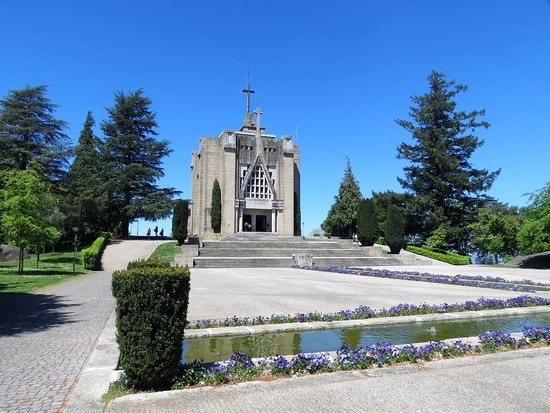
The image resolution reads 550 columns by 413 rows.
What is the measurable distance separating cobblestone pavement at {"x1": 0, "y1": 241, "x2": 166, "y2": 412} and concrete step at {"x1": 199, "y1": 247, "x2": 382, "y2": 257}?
15.0 metres

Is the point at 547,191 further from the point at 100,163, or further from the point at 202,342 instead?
the point at 100,163

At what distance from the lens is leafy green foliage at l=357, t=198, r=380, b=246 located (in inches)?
1310

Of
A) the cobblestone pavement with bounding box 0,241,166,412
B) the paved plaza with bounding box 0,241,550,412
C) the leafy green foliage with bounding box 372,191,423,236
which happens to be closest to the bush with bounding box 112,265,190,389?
the paved plaza with bounding box 0,241,550,412

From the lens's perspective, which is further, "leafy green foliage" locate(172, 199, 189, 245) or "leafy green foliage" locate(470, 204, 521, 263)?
"leafy green foliage" locate(172, 199, 189, 245)

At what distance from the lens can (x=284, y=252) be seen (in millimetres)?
30203

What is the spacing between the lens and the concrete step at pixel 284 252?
28.4 metres

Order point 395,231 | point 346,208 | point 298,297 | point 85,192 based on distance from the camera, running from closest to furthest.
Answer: point 298,297, point 395,231, point 85,192, point 346,208

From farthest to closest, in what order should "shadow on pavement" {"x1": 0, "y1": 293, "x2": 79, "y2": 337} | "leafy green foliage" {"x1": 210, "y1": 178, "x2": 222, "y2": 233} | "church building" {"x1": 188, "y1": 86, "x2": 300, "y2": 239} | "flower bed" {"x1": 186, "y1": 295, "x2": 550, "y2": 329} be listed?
1. "church building" {"x1": 188, "y1": 86, "x2": 300, "y2": 239}
2. "leafy green foliage" {"x1": 210, "y1": 178, "x2": 222, "y2": 233}
3. "shadow on pavement" {"x1": 0, "y1": 293, "x2": 79, "y2": 337}
4. "flower bed" {"x1": 186, "y1": 295, "x2": 550, "y2": 329}

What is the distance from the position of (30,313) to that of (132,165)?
126 feet

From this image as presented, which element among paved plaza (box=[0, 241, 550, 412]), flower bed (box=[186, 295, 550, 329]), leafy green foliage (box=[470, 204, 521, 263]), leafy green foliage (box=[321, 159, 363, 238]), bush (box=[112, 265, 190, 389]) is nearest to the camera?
paved plaza (box=[0, 241, 550, 412])

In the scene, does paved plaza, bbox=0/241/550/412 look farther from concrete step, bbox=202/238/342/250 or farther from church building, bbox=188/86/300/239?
church building, bbox=188/86/300/239

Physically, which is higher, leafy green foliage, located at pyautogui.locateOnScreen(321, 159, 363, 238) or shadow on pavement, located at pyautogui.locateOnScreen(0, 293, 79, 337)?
leafy green foliage, located at pyautogui.locateOnScreen(321, 159, 363, 238)

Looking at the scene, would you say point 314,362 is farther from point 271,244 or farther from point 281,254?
point 271,244

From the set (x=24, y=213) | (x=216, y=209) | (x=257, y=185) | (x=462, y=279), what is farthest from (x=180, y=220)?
(x=462, y=279)
